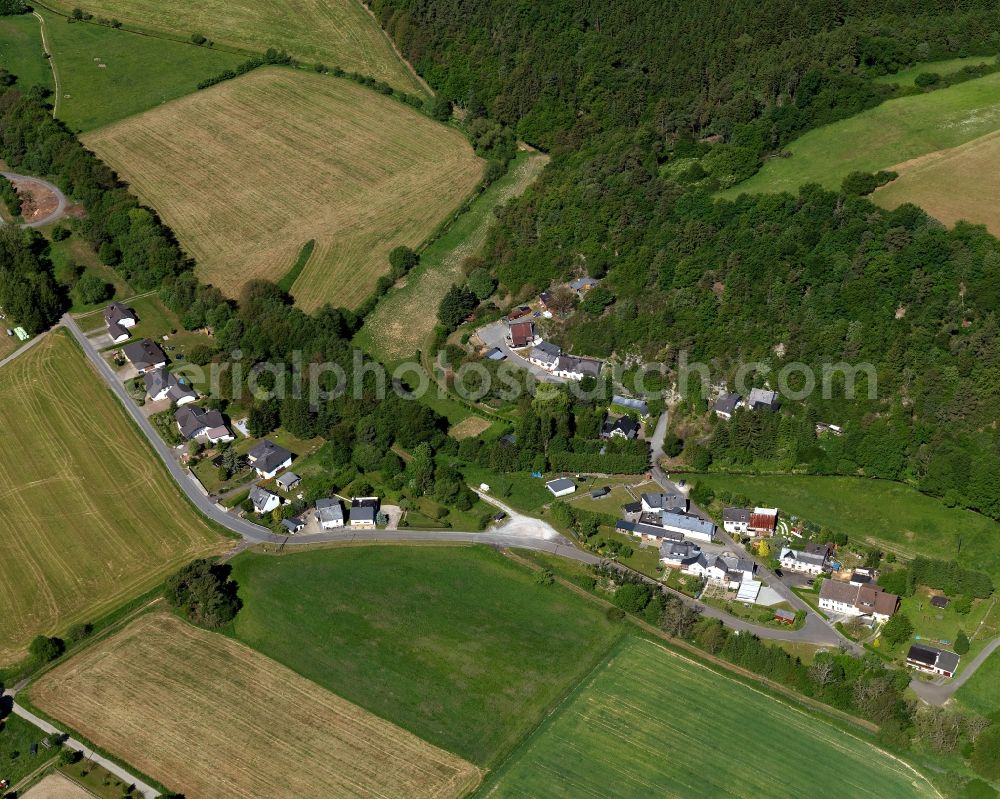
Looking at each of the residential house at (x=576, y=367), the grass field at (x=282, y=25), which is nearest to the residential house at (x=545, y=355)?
the residential house at (x=576, y=367)

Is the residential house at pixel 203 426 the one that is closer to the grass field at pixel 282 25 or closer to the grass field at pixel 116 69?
the grass field at pixel 116 69

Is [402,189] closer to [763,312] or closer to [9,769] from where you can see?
[763,312]

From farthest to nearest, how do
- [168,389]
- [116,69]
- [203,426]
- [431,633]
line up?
[116,69] < [168,389] < [203,426] < [431,633]

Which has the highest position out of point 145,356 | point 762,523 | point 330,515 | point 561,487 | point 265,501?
point 762,523

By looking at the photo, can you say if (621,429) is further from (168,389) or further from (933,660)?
(168,389)

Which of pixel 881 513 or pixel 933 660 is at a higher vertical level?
pixel 881 513

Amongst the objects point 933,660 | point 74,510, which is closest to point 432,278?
point 74,510
